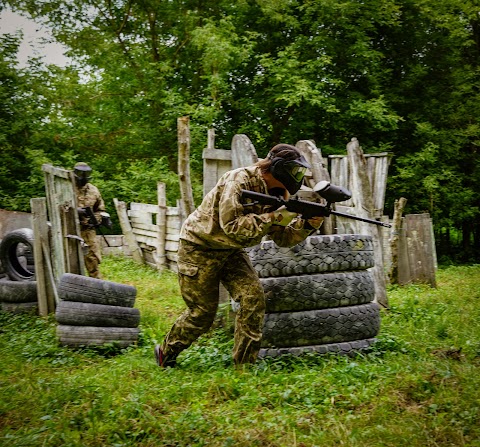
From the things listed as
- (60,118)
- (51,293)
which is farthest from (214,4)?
(51,293)

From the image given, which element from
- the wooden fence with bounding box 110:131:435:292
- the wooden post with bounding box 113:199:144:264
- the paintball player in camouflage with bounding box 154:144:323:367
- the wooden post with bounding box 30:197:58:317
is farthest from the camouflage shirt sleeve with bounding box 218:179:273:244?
the wooden post with bounding box 113:199:144:264

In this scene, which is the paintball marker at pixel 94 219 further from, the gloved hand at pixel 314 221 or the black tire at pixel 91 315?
the gloved hand at pixel 314 221

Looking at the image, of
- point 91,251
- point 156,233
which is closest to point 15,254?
point 91,251

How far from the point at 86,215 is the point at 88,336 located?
9.90ft

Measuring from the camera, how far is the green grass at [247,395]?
3.26 meters

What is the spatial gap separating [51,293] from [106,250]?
22.0 feet

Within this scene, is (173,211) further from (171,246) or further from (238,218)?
(238,218)

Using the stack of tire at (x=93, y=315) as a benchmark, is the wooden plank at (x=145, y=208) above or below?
above

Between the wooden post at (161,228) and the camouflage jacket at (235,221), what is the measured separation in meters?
6.67

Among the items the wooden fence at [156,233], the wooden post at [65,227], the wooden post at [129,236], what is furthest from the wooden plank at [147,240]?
the wooden post at [65,227]

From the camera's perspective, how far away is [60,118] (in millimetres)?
16641

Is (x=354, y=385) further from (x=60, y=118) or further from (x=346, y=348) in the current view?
(x=60, y=118)

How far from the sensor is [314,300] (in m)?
4.96

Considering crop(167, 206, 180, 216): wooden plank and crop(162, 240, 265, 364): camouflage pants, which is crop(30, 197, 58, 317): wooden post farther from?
crop(167, 206, 180, 216): wooden plank
